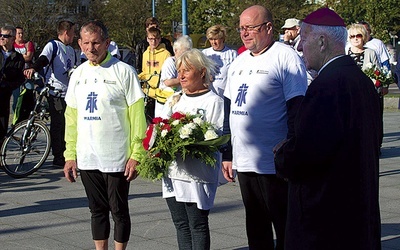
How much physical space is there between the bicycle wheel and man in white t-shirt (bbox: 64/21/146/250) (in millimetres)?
5042

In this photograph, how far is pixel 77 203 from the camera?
371 inches

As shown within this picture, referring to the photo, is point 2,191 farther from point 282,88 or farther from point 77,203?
point 282,88

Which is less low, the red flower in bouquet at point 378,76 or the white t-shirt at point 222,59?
the white t-shirt at point 222,59

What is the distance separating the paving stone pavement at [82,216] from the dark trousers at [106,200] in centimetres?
85

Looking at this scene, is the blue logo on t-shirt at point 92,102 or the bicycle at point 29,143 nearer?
the blue logo on t-shirt at point 92,102

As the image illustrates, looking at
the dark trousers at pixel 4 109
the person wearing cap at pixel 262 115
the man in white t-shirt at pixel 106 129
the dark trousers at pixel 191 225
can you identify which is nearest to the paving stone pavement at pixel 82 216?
the dark trousers at pixel 4 109

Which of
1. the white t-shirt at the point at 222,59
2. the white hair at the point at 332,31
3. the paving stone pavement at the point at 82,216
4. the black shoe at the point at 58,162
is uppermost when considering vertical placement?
the white hair at the point at 332,31

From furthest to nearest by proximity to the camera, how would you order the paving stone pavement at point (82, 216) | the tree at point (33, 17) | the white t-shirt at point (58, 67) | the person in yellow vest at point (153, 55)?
the tree at point (33, 17) < the white t-shirt at point (58, 67) < the person in yellow vest at point (153, 55) < the paving stone pavement at point (82, 216)

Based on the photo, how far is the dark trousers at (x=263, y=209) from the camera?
5785mm

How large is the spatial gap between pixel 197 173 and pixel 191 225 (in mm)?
385

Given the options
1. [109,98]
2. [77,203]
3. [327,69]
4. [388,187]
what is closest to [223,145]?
[109,98]

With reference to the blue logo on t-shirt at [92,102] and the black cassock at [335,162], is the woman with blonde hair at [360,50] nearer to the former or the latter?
the blue logo on t-shirt at [92,102]

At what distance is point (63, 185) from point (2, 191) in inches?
31.2

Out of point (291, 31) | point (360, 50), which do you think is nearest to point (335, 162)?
point (291, 31)
